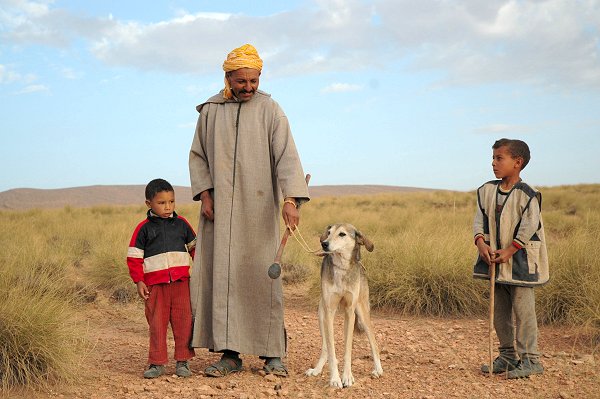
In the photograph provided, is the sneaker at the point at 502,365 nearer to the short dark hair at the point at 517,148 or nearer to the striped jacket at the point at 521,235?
the striped jacket at the point at 521,235

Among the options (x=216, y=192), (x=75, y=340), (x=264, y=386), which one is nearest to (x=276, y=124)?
(x=216, y=192)

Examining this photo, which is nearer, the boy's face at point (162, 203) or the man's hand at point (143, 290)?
the man's hand at point (143, 290)

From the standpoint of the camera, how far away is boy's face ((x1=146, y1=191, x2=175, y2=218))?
Answer: 5.15 metres

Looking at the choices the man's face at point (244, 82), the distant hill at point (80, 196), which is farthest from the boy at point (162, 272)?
the distant hill at point (80, 196)

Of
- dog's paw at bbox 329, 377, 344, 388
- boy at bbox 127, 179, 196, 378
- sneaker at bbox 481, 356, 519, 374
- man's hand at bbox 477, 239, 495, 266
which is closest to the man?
boy at bbox 127, 179, 196, 378

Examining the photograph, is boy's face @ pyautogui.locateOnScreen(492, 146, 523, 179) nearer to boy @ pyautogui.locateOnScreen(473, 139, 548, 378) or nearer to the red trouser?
boy @ pyautogui.locateOnScreen(473, 139, 548, 378)

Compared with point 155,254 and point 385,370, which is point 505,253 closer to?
point 385,370

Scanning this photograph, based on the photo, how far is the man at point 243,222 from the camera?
17.0 ft

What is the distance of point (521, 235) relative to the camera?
496 centimetres

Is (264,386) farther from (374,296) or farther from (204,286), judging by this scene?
(374,296)

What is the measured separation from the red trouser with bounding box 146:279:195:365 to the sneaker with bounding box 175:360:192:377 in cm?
6

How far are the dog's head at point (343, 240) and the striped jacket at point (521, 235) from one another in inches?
40.7

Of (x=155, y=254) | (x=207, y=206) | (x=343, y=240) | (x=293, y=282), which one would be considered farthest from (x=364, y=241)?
(x=293, y=282)

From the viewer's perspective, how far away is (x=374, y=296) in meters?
8.36
